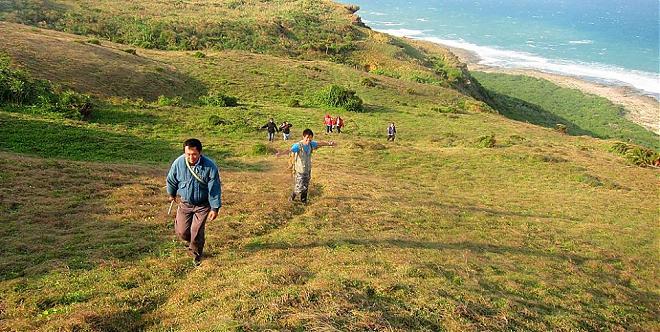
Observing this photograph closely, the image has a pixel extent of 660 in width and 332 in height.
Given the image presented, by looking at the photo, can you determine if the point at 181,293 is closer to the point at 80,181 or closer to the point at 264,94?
the point at 80,181

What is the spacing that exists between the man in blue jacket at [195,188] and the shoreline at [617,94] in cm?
7733

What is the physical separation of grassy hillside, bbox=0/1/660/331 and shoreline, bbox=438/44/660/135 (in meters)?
52.2

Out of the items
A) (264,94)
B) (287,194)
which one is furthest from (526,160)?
(264,94)

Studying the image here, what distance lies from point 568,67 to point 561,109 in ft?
118

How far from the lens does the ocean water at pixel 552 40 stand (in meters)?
106

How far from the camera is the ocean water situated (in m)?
106

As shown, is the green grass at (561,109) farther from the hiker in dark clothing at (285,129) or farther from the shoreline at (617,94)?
the hiker in dark clothing at (285,129)

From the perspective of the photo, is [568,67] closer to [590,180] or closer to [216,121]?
[590,180]

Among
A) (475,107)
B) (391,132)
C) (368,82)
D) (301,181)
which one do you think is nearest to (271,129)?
(391,132)

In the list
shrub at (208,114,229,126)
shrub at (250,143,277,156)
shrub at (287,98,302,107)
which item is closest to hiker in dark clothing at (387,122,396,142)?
shrub at (287,98,302,107)

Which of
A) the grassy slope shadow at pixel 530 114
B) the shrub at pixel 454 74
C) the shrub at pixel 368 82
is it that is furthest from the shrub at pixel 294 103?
the grassy slope shadow at pixel 530 114

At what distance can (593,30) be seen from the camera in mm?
164250

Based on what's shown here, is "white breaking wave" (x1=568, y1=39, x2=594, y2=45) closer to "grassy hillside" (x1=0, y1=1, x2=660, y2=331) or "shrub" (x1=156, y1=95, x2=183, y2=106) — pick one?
"grassy hillside" (x1=0, y1=1, x2=660, y2=331)

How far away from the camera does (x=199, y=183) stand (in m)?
9.62
